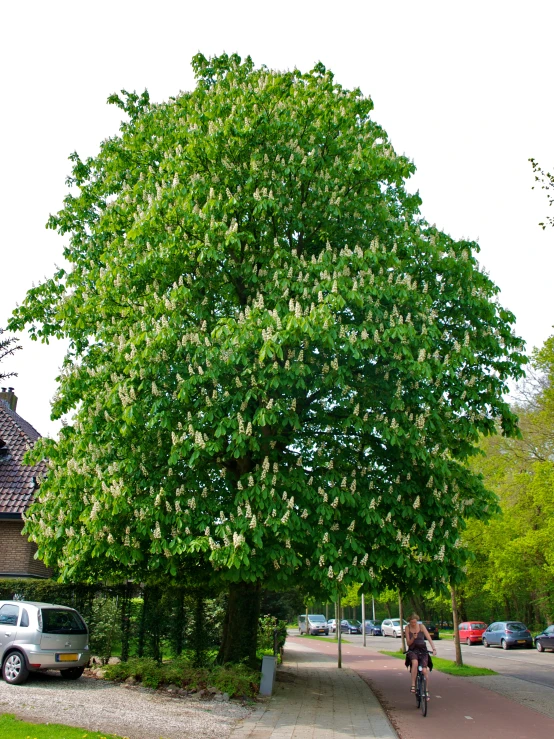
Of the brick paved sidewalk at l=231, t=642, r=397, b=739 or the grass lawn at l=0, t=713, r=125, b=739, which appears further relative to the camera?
the brick paved sidewalk at l=231, t=642, r=397, b=739

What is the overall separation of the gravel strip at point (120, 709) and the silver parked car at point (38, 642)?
316mm

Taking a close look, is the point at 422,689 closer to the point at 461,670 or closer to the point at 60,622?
the point at 60,622

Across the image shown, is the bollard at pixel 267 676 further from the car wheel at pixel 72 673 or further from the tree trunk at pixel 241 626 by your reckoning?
the car wheel at pixel 72 673

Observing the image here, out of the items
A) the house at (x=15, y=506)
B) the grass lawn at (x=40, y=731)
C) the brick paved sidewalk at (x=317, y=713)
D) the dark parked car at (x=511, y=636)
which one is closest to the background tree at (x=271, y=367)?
the brick paved sidewalk at (x=317, y=713)

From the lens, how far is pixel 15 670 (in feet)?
42.9

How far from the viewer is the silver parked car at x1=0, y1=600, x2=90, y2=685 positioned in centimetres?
1308

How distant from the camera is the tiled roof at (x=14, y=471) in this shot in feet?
66.6

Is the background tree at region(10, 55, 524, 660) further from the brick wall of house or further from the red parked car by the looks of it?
the red parked car

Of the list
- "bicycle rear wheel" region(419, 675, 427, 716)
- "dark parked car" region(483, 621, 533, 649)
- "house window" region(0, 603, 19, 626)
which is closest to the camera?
"bicycle rear wheel" region(419, 675, 427, 716)

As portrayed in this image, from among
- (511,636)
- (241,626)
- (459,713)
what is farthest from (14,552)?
(511,636)

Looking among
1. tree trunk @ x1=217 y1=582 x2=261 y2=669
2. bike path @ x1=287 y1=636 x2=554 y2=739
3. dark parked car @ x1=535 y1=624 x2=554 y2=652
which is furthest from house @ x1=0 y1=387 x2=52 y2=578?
dark parked car @ x1=535 y1=624 x2=554 y2=652

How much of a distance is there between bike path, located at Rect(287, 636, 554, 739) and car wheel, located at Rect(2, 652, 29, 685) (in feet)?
23.1

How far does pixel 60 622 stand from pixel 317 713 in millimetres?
5474

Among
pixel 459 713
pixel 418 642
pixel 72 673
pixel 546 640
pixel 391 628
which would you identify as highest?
pixel 418 642
